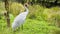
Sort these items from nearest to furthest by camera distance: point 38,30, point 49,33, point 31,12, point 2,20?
point 49,33, point 38,30, point 2,20, point 31,12

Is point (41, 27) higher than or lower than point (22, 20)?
lower

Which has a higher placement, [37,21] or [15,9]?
[15,9]

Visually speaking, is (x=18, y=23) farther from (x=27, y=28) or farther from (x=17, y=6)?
(x=17, y=6)

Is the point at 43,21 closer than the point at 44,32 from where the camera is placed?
No

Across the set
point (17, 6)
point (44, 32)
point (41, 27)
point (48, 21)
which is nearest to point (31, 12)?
point (17, 6)

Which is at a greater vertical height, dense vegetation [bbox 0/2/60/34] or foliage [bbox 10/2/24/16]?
foliage [bbox 10/2/24/16]

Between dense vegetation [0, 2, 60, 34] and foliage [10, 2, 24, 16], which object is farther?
foliage [10, 2, 24, 16]

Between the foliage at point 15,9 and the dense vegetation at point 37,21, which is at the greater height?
the foliage at point 15,9

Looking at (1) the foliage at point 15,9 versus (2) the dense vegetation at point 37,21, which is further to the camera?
(1) the foliage at point 15,9

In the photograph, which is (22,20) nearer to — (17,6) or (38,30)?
(38,30)

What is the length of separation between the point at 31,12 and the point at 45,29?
3455 millimetres

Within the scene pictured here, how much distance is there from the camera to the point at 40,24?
11.4 meters

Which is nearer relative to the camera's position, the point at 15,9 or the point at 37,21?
the point at 37,21

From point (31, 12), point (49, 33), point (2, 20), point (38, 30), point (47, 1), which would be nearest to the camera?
point (49, 33)
